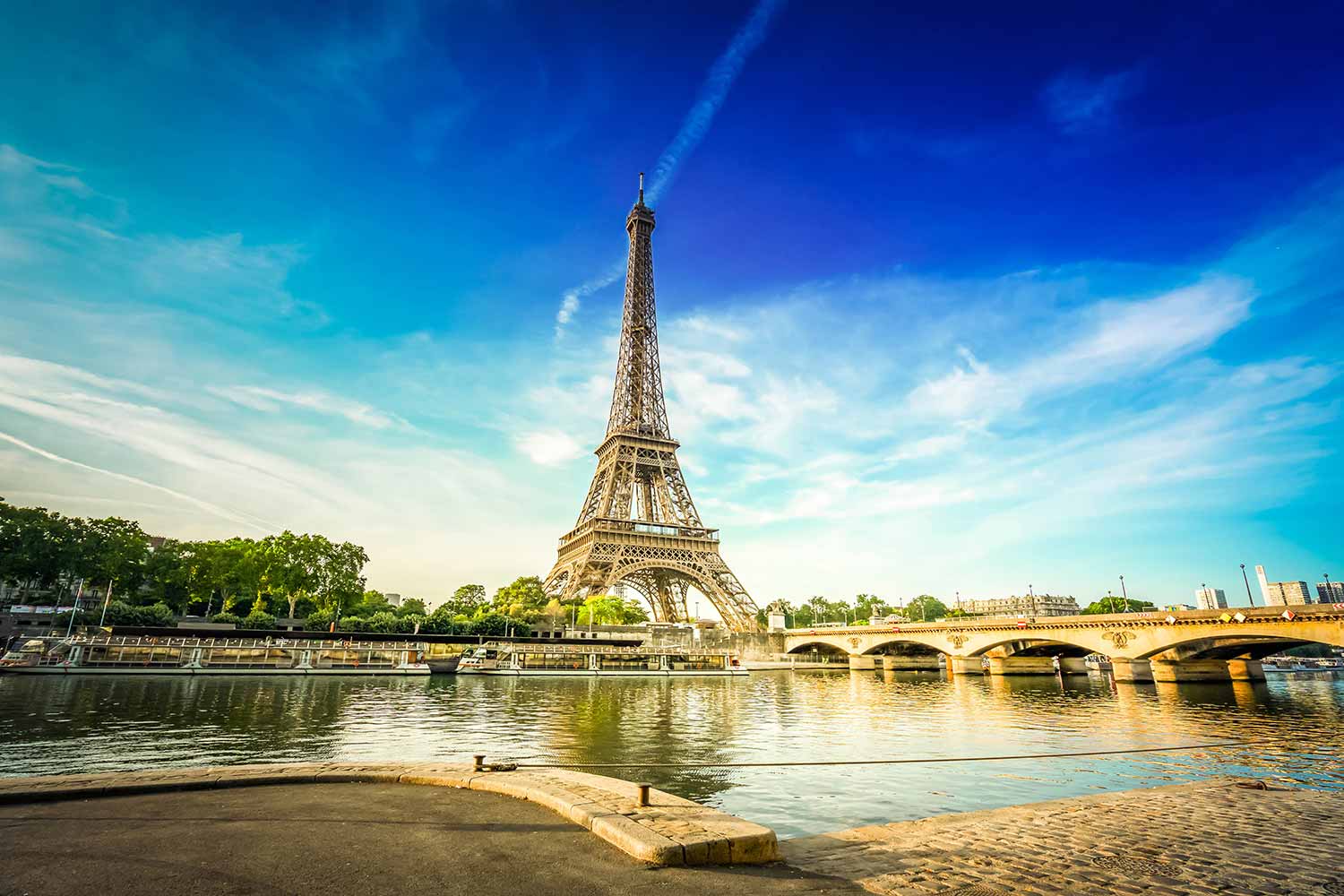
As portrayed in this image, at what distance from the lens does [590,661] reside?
210 ft

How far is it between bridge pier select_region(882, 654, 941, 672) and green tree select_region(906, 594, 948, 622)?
69.6 meters

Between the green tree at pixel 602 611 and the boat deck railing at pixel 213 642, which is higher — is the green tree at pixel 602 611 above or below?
above

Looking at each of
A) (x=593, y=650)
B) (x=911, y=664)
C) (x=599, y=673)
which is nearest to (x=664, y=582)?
(x=593, y=650)

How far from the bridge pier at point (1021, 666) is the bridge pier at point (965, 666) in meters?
1.60

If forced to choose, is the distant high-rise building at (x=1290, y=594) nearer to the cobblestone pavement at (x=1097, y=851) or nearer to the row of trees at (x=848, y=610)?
the row of trees at (x=848, y=610)

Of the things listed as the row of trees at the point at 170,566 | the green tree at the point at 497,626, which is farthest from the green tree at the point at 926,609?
the row of trees at the point at 170,566

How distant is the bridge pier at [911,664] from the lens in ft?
319

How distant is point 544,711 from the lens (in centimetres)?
3188

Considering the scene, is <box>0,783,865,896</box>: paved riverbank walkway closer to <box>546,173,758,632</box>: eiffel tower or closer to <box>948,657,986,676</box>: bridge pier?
<box>546,173,758,632</box>: eiffel tower

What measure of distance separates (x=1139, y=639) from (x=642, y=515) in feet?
182

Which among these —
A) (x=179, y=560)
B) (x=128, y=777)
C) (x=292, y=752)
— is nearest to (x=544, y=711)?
(x=292, y=752)

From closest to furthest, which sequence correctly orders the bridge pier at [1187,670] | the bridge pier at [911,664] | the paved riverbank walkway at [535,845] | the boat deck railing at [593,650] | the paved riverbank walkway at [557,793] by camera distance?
the paved riverbank walkway at [535,845], the paved riverbank walkway at [557,793], the bridge pier at [1187,670], the boat deck railing at [593,650], the bridge pier at [911,664]

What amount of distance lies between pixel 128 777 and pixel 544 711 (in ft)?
78.5

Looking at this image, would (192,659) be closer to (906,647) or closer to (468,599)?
(468,599)
